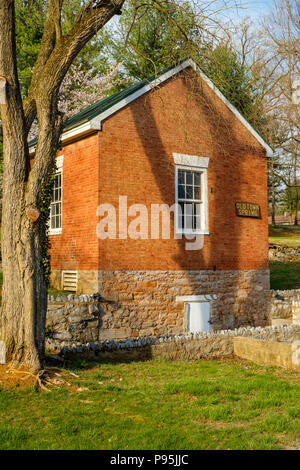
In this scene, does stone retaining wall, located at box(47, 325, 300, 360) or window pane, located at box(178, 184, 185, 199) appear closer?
stone retaining wall, located at box(47, 325, 300, 360)

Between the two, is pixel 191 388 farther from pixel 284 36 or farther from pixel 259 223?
pixel 284 36

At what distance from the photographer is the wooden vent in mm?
13057

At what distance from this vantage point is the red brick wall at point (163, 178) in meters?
12.5

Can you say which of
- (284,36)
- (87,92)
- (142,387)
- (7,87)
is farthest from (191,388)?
(87,92)

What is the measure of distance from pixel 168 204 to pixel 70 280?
3476 mm

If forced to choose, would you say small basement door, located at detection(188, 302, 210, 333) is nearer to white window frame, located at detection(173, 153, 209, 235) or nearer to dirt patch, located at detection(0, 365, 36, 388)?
white window frame, located at detection(173, 153, 209, 235)

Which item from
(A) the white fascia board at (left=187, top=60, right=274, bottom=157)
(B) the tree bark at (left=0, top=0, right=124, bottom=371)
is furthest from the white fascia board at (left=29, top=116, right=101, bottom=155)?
(B) the tree bark at (left=0, top=0, right=124, bottom=371)

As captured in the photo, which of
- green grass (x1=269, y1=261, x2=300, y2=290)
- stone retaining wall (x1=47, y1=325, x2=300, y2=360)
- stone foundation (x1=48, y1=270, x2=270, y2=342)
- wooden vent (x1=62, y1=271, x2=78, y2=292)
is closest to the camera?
stone retaining wall (x1=47, y1=325, x2=300, y2=360)

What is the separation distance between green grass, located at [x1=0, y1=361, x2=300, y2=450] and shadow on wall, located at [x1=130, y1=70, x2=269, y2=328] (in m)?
5.93

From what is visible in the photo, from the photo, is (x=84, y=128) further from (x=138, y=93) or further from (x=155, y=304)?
(x=155, y=304)

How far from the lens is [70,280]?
1327 cm

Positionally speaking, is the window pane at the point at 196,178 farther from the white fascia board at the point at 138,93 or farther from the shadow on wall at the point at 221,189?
the white fascia board at the point at 138,93

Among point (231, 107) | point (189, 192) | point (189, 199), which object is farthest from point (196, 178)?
point (231, 107)
